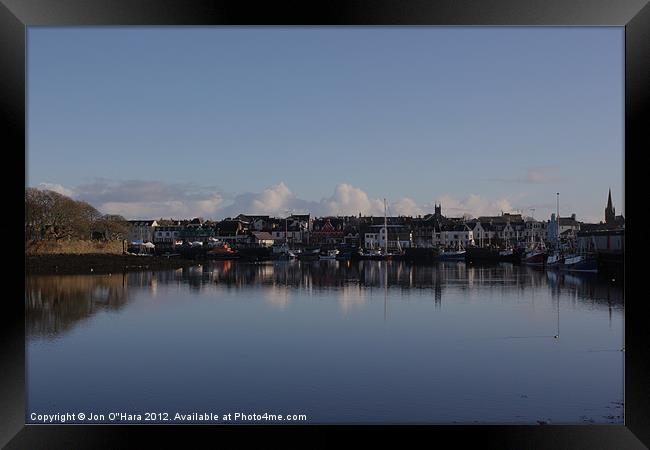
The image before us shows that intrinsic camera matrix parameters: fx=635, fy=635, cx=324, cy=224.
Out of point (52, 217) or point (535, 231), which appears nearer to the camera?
point (52, 217)

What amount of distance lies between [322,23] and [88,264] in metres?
28.3

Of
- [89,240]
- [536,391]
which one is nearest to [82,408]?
[536,391]

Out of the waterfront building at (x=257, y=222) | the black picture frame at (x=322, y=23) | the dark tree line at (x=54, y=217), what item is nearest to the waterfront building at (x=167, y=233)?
the waterfront building at (x=257, y=222)

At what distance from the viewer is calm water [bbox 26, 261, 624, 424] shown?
6969 millimetres

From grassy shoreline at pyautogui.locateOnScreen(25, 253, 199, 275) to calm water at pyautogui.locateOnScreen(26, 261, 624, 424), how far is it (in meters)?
9.01

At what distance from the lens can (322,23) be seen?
4113mm

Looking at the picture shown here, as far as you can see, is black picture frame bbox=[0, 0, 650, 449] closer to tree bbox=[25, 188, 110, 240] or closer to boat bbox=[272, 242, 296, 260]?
tree bbox=[25, 188, 110, 240]

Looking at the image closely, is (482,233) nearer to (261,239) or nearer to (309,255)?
(309,255)

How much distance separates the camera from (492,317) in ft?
47.3

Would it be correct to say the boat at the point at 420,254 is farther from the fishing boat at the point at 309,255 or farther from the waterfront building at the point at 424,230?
the waterfront building at the point at 424,230

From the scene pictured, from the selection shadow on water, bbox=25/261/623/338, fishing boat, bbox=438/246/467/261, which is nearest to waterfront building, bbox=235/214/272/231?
fishing boat, bbox=438/246/467/261

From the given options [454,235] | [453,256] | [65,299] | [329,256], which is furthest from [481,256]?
[65,299]

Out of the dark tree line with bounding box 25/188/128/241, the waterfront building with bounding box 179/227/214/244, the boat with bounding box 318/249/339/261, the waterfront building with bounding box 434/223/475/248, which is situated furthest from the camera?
the waterfront building with bounding box 179/227/214/244

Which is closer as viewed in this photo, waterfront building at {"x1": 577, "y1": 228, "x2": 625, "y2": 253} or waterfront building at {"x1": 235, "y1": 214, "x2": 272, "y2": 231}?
waterfront building at {"x1": 577, "y1": 228, "x2": 625, "y2": 253}
